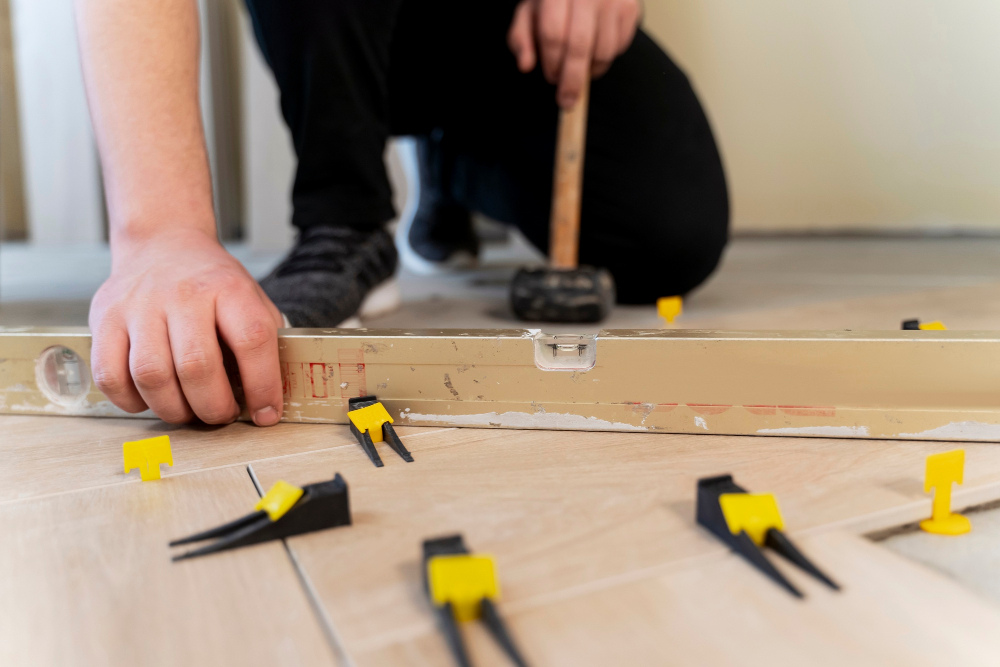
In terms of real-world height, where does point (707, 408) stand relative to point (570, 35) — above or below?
below

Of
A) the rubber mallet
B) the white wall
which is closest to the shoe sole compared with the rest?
the rubber mallet

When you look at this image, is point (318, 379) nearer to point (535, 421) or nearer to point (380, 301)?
point (535, 421)

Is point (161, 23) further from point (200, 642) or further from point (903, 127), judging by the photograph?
point (903, 127)

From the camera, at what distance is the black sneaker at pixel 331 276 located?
39.1 inches

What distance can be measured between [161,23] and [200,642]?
2.22ft

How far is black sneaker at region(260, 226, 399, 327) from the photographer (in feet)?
3.26

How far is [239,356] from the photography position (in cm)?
63

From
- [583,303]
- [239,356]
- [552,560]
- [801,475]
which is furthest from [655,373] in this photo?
[583,303]

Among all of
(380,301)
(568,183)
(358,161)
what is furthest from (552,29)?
(380,301)

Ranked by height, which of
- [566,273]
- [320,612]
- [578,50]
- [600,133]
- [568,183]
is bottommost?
[320,612]

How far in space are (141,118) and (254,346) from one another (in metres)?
0.31

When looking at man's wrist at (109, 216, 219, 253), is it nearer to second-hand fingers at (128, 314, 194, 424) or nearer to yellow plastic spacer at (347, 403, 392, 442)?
second-hand fingers at (128, 314, 194, 424)

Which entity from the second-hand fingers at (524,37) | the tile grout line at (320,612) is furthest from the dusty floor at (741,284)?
the second-hand fingers at (524,37)

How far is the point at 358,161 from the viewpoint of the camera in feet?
3.68
